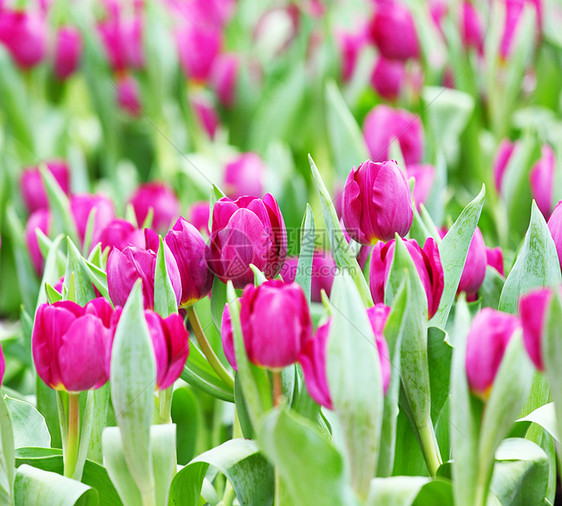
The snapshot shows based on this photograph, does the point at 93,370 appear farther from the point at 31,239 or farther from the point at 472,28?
the point at 472,28

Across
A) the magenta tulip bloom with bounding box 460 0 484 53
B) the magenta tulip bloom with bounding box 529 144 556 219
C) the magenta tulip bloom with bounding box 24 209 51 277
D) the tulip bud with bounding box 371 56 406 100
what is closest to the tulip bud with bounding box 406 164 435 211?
the magenta tulip bloom with bounding box 529 144 556 219

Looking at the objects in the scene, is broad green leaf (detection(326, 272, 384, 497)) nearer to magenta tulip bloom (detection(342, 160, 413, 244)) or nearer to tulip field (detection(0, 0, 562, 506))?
tulip field (detection(0, 0, 562, 506))

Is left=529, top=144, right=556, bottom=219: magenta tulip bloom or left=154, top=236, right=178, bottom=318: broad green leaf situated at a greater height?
left=529, top=144, right=556, bottom=219: magenta tulip bloom

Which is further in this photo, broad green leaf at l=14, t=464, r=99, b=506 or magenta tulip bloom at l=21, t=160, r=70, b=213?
magenta tulip bloom at l=21, t=160, r=70, b=213

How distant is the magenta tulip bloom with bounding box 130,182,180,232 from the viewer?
106 cm

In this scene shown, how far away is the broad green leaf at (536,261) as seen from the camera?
0.60 meters

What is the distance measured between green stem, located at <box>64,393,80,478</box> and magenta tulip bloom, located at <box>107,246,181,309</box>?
3.1 inches

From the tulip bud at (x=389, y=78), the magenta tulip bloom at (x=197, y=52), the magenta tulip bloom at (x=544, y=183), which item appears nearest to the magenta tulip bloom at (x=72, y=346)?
the magenta tulip bloom at (x=544, y=183)

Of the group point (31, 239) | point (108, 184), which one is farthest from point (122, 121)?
point (31, 239)

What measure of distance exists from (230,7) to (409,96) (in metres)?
0.95

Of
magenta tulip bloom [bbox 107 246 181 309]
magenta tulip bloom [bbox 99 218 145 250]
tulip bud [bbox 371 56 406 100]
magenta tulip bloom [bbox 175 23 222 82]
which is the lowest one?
magenta tulip bloom [bbox 107 246 181 309]

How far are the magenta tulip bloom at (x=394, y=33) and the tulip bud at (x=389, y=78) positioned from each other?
16 mm

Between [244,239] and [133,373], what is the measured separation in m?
0.13

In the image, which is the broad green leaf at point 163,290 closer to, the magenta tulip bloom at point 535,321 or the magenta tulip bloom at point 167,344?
the magenta tulip bloom at point 167,344
